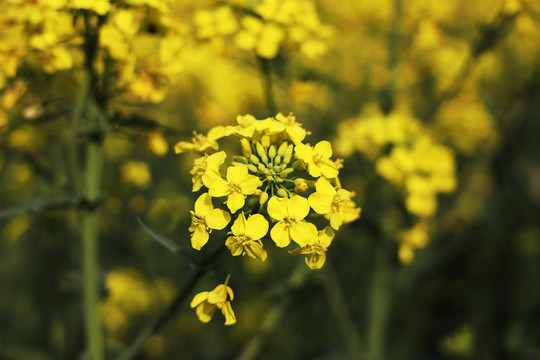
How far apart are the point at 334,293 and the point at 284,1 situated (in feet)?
5.55

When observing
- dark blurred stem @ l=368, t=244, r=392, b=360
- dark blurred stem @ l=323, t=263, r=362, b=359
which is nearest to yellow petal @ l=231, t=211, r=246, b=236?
dark blurred stem @ l=323, t=263, r=362, b=359

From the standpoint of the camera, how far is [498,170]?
433cm

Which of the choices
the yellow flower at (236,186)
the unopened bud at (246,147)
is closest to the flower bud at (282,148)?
the unopened bud at (246,147)

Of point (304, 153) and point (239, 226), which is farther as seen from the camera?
point (304, 153)

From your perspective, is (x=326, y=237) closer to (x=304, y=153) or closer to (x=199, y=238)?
(x=304, y=153)

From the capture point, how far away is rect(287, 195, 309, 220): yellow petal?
1.39 meters

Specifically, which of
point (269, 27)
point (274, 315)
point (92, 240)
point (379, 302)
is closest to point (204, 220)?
point (92, 240)

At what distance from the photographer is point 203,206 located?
4.69 ft

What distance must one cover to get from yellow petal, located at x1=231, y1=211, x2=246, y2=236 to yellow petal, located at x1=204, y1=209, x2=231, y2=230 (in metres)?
0.05

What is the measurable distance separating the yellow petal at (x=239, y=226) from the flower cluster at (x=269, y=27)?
1.21 meters

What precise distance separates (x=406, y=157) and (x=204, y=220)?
162 cm

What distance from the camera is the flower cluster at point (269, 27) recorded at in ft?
7.63

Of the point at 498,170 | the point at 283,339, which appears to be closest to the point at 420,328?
the point at 283,339

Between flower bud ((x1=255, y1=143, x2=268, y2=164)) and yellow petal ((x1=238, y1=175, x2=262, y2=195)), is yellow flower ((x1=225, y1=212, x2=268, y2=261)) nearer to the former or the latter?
yellow petal ((x1=238, y1=175, x2=262, y2=195))
